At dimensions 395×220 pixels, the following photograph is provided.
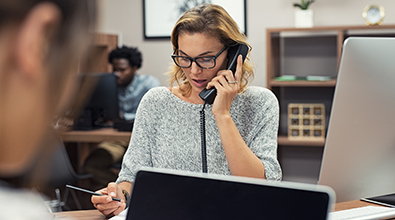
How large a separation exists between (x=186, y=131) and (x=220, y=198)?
0.95 metres

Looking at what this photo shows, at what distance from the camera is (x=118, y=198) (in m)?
1.26

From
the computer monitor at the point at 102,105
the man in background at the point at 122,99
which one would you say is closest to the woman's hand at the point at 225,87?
the computer monitor at the point at 102,105

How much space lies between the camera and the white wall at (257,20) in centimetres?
364

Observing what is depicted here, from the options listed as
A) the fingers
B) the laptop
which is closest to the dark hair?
the fingers

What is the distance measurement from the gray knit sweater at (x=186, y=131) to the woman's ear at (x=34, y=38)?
3.83 feet

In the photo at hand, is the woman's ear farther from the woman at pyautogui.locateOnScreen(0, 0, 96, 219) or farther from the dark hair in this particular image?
the dark hair

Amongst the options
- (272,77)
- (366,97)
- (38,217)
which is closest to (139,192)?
(38,217)

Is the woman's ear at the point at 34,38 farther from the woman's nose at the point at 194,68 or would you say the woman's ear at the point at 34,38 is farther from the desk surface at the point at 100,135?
the desk surface at the point at 100,135

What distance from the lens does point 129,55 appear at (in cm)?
391

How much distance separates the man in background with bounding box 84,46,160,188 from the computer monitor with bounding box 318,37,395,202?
2.68 meters

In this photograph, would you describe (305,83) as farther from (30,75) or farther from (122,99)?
(30,75)

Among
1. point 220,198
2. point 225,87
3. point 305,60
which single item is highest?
point 305,60

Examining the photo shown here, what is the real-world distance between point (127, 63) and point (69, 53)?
362 cm

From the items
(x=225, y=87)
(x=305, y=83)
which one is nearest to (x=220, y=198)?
(x=225, y=87)
